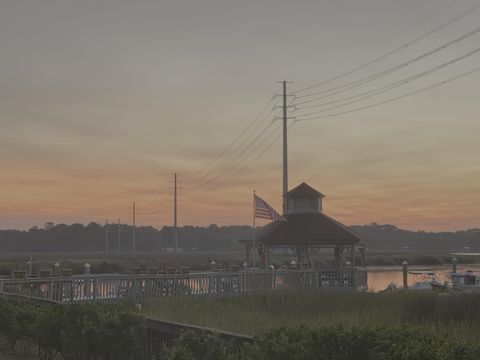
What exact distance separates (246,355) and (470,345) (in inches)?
90.8

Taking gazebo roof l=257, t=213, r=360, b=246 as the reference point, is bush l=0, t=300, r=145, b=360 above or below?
below

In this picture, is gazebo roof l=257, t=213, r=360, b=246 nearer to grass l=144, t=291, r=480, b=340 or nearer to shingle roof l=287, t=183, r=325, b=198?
shingle roof l=287, t=183, r=325, b=198

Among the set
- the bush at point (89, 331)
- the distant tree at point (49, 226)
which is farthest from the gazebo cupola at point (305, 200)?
the distant tree at point (49, 226)

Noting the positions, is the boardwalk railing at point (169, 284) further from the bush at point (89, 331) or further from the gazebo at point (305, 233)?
the bush at point (89, 331)

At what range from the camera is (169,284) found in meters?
22.6

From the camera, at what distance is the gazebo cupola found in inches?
1302

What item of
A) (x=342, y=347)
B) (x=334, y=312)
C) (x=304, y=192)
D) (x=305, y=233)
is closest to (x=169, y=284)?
(x=334, y=312)

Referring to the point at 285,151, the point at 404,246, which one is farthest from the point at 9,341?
the point at 404,246

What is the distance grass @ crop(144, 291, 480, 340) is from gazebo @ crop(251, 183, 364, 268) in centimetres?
872

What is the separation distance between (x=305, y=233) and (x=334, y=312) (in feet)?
→ 49.2

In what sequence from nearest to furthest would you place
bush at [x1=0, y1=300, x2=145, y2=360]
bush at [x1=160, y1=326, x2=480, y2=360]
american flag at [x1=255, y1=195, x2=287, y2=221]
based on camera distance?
bush at [x1=160, y1=326, x2=480, y2=360] → bush at [x1=0, y1=300, x2=145, y2=360] → american flag at [x1=255, y1=195, x2=287, y2=221]

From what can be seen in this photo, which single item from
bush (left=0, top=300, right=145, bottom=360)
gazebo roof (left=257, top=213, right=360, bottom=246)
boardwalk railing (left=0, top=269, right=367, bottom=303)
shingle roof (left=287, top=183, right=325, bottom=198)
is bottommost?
boardwalk railing (left=0, top=269, right=367, bottom=303)

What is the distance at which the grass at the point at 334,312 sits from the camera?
11.9 m

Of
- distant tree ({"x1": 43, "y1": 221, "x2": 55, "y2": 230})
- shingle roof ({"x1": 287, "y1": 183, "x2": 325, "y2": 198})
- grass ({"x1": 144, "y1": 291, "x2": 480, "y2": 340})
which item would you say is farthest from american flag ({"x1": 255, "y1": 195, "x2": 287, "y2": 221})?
distant tree ({"x1": 43, "y1": 221, "x2": 55, "y2": 230})
